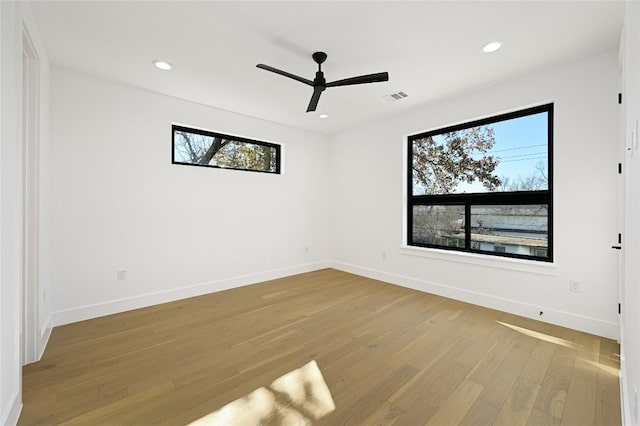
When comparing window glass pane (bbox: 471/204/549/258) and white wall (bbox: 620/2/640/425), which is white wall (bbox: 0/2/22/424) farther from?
window glass pane (bbox: 471/204/549/258)

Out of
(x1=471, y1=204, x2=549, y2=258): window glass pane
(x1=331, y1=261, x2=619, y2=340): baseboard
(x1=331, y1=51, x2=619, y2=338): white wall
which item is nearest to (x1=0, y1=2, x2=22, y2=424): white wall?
(x1=331, y1=51, x2=619, y2=338): white wall

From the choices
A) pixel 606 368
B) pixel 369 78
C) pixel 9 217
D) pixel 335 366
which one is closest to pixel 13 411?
pixel 9 217

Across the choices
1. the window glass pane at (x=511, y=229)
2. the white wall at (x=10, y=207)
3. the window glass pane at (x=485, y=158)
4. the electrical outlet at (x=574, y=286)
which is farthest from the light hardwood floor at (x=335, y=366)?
the window glass pane at (x=485, y=158)

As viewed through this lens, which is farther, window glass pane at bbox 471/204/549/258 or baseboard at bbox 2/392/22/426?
window glass pane at bbox 471/204/549/258

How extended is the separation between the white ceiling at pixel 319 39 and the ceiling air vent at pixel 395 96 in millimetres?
139

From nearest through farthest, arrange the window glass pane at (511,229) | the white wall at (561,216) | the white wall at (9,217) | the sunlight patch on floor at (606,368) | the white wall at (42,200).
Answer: the white wall at (9,217) → the sunlight patch on floor at (606,368) → the white wall at (42,200) → the white wall at (561,216) → the window glass pane at (511,229)

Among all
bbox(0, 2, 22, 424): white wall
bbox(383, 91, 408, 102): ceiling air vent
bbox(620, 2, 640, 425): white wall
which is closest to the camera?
bbox(620, 2, 640, 425): white wall

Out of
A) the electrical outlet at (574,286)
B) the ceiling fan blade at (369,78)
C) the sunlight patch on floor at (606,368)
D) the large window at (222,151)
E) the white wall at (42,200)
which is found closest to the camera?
the sunlight patch on floor at (606,368)

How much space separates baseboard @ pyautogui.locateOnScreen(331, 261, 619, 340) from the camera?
2.54m

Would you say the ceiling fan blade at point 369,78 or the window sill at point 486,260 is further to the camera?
the window sill at point 486,260

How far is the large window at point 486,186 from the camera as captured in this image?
118 inches

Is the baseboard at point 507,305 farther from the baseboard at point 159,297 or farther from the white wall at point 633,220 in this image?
the baseboard at point 159,297

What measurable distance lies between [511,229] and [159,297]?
432cm

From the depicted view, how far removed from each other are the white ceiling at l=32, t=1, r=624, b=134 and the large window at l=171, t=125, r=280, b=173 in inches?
25.0
